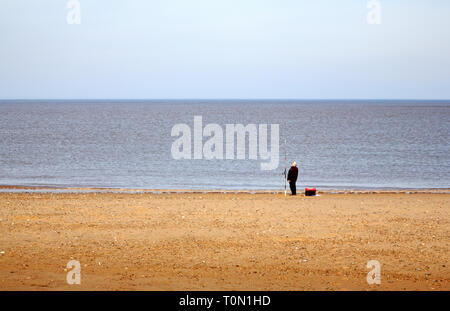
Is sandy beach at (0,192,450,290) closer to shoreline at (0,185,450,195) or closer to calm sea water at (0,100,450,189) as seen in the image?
shoreline at (0,185,450,195)

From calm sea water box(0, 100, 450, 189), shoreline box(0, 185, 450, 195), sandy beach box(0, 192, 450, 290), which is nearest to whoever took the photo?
sandy beach box(0, 192, 450, 290)

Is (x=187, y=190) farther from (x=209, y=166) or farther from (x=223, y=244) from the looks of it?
(x=223, y=244)

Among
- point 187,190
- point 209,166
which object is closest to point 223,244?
point 187,190

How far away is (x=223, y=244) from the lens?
14.1 meters

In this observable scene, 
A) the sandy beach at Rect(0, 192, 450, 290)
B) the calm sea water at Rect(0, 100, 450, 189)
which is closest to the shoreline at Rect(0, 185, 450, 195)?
the calm sea water at Rect(0, 100, 450, 189)

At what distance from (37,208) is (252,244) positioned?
8836 millimetres

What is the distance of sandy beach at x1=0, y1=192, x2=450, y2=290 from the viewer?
11.2m

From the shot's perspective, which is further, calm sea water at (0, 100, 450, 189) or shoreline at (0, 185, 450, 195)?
calm sea water at (0, 100, 450, 189)

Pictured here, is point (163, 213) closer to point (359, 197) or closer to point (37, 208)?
point (37, 208)

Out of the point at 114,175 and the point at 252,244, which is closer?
the point at 252,244
